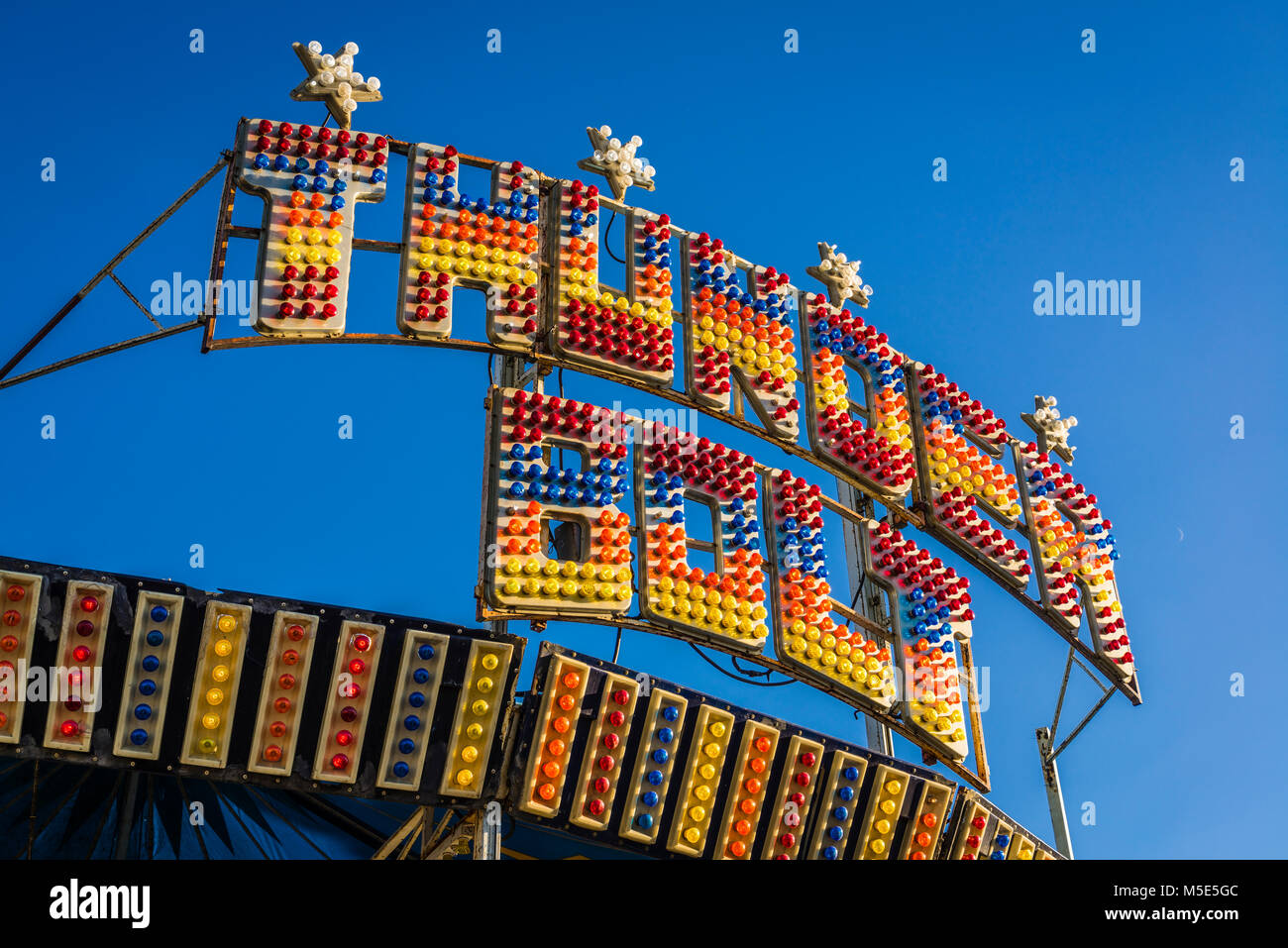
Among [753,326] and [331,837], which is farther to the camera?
[753,326]

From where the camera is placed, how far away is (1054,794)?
18.7 metres

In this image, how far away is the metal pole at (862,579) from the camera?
1642 centimetres

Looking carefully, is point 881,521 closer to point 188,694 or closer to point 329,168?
point 329,168

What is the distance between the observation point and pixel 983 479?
18969 mm

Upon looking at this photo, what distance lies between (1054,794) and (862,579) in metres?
4.84

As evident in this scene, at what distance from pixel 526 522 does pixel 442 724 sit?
2.38 m

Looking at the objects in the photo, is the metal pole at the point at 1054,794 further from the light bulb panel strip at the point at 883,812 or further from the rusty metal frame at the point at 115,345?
Answer: the rusty metal frame at the point at 115,345

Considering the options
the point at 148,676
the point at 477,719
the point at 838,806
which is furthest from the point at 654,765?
the point at 148,676

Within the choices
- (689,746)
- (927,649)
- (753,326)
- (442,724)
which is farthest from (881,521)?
(442,724)

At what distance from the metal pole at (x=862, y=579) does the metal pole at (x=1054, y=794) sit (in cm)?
344

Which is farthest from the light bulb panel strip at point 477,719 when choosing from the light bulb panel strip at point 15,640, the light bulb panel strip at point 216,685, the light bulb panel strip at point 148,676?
the light bulb panel strip at point 15,640

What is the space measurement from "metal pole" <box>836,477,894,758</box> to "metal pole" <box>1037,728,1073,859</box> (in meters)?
3.44

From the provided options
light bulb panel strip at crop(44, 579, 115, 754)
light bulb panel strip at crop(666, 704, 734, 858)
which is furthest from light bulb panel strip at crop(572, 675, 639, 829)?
light bulb panel strip at crop(44, 579, 115, 754)

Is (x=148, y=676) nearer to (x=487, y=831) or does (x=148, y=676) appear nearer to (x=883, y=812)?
(x=487, y=831)
